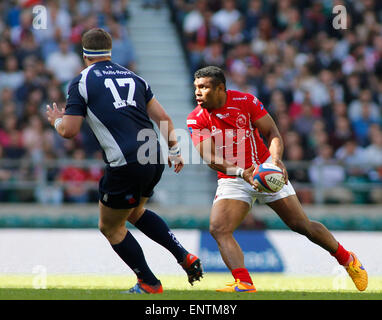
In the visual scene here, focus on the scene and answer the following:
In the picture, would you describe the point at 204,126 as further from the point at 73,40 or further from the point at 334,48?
the point at 334,48

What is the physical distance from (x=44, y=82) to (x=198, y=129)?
7753mm

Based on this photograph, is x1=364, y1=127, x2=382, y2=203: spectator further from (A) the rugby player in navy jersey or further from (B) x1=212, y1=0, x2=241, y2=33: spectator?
(A) the rugby player in navy jersey

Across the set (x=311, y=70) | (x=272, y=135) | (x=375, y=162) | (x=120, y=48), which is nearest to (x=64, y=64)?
(x=120, y=48)

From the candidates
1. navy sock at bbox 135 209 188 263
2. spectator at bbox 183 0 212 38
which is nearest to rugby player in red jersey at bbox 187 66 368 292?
navy sock at bbox 135 209 188 263

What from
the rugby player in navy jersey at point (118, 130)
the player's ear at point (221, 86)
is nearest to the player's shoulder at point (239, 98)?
the player's ear at point (221, 86)

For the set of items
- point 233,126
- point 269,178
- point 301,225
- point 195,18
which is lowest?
point 301,225

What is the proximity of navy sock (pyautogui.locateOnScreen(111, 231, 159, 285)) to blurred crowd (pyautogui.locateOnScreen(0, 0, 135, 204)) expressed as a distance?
629 cm

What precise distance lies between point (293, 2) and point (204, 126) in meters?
11.2

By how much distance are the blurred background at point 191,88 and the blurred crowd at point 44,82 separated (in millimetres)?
23

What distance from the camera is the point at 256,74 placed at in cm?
1634

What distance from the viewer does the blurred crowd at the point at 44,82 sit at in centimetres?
1392

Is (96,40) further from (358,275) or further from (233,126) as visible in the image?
(358,275)

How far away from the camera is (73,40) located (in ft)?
54.3
